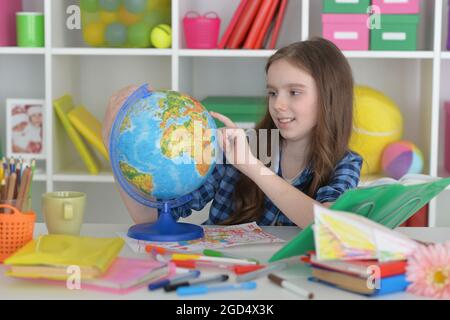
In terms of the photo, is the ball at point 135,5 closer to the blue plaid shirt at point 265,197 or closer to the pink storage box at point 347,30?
the pink storage box at point 347,30

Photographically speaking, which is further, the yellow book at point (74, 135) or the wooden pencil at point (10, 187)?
the yellow book at point (74, 135)

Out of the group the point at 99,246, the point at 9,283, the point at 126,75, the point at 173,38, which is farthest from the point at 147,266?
the point at 126,75

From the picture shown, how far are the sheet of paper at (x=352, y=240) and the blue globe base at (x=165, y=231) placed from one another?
1.40 feet

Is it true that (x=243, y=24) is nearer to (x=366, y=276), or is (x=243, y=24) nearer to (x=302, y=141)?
(x=302, y=141)

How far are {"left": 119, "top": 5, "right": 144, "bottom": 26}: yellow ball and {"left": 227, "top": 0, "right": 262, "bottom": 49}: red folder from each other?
36 cm

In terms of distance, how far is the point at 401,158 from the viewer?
2738 millimetres

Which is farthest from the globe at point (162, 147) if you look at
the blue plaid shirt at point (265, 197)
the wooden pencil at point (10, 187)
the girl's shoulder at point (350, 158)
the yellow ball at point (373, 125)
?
the yellow ball at point (373, 125)

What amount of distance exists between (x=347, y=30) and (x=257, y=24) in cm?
33

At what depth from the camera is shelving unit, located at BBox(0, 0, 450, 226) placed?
9.04ft

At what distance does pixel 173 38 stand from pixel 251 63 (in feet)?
1.51

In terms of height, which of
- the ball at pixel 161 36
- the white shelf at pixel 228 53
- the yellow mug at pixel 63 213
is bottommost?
the yellow mug at pixel 63 213

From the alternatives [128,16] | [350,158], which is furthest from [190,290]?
[128,16]

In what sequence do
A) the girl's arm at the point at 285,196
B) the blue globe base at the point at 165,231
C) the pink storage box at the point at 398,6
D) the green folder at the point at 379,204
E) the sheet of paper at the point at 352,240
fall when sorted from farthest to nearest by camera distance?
the pink storage box at the point at 398,6, the girl's arm at the point at 285,196, the blue globe base at the point at 165,231, the green folder at the point at 379,204, the sheet of paper at the point at 352,240

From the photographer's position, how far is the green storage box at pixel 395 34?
270 cm
